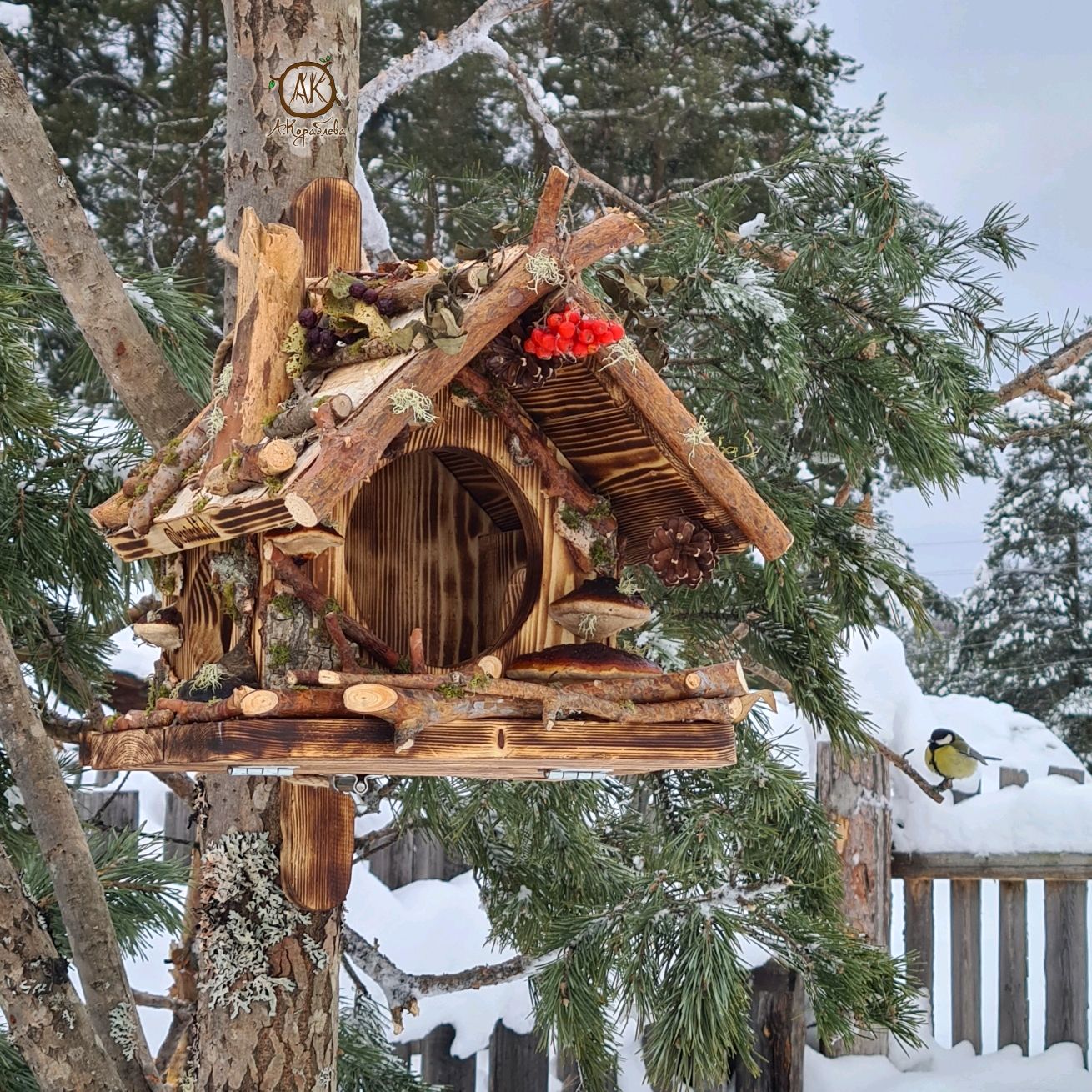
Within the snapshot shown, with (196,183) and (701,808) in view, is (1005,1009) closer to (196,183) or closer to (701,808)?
(701,808)

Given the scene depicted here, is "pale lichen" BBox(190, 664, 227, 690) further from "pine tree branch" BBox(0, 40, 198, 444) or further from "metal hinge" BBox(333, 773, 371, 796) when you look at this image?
"pine tree branch" BBox(0, 40, 198, 444)

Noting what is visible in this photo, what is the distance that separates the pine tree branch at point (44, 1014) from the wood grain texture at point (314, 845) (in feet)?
0.94

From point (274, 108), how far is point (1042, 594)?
4.42m

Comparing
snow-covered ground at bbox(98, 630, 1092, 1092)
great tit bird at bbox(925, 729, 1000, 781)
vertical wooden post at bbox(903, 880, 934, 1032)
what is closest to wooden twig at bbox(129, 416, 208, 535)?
snow-covered ground at bbox(98, 630, 1092, 1092)

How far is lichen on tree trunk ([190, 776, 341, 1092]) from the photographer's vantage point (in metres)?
1.45

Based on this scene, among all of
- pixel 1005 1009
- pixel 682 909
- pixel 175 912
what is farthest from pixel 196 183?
pixel 1005 1009

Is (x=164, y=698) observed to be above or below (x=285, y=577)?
below

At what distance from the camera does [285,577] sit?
1174 millimetres

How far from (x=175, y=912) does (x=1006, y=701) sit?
14.0ft

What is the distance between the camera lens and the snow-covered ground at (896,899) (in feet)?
10.8

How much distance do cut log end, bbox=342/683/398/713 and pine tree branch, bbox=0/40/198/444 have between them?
0.64 m

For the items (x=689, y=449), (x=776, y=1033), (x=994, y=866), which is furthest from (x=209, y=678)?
(x=994, y=866)

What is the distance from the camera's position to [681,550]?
132 centimetres

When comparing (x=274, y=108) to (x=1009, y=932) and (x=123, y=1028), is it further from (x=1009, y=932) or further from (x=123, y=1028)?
(x=1009, y=932)
